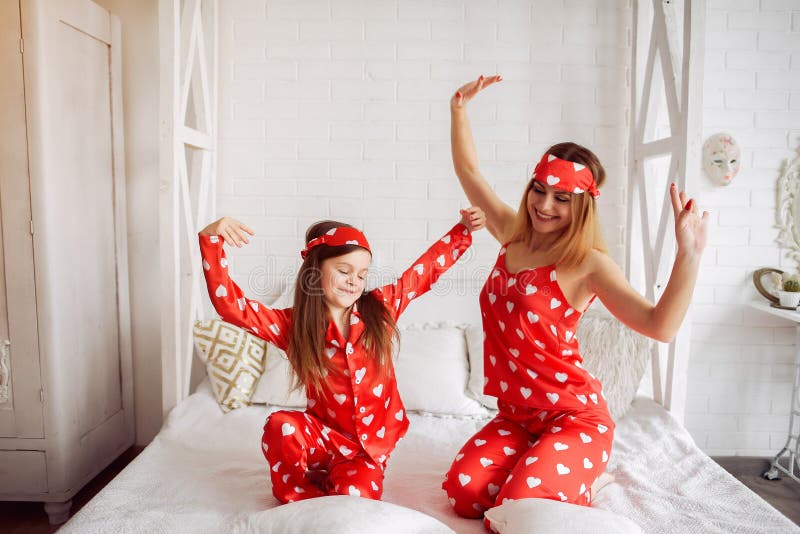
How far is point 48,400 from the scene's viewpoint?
2.31 meters

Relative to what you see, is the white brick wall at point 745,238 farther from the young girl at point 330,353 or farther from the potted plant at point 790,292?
the young girl at point 330,353

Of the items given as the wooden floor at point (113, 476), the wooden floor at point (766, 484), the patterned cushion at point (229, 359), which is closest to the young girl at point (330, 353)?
the patterned cushion at point (229, 359)

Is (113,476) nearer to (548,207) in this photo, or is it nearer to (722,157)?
(548,207)

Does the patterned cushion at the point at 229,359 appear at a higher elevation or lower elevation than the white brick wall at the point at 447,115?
lower

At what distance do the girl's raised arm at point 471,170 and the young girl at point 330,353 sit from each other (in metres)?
0.54

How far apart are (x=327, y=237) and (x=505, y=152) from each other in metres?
1.39

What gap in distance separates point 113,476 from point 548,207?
7.20ft

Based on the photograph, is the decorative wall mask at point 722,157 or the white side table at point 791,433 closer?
the white side table at point 791,433

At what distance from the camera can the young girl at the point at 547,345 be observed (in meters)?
1.68

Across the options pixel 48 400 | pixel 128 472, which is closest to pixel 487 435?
pixel 128 472

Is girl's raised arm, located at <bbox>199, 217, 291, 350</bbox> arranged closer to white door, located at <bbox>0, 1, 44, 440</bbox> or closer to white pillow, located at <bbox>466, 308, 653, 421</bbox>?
white door, located at <bbox>0, 1, 44, 440</bbox>

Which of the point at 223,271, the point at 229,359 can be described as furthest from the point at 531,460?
the point at 229,359

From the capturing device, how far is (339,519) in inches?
52.4

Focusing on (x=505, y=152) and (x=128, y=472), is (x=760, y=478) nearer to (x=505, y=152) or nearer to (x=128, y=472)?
(x=505, y=152)
